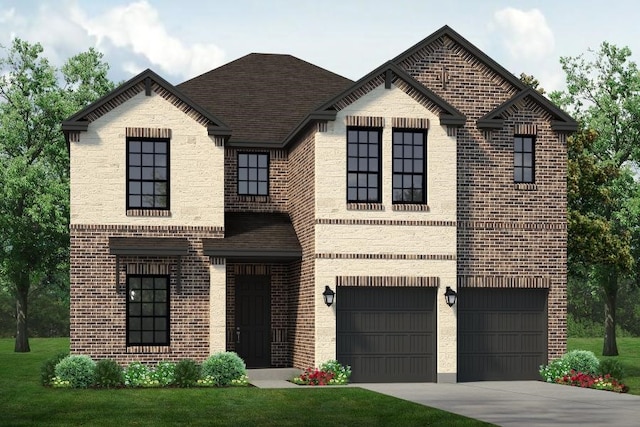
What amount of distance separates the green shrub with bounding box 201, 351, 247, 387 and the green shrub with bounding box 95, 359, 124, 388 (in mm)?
2134

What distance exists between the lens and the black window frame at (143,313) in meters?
28.4

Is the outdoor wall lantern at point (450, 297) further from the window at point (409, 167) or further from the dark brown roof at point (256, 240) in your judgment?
the dark brown roof at point (256, 240)

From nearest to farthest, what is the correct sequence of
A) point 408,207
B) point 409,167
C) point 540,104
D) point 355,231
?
point 355,231 → point 408,207 → point 409,167 → point 540,104

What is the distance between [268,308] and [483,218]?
6.80 m

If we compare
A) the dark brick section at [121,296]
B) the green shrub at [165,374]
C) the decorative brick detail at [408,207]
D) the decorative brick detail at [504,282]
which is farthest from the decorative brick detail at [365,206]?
the green shrub at [165,374]

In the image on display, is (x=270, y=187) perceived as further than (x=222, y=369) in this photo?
Yes

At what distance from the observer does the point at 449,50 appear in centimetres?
3000

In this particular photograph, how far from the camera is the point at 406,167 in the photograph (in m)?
28.2

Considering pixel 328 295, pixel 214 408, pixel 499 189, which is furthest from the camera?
pixel 499 189

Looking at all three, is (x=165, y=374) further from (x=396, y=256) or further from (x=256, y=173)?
(x=256, y=173)

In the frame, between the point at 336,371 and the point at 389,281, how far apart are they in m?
2.79

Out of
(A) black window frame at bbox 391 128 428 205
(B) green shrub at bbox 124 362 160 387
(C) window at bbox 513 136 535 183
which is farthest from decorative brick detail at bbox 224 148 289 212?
(C) window at bbox 513 136 535 183

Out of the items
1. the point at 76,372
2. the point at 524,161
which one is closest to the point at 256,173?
the point at 524,161

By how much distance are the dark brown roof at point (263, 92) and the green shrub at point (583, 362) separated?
33.9 ft
